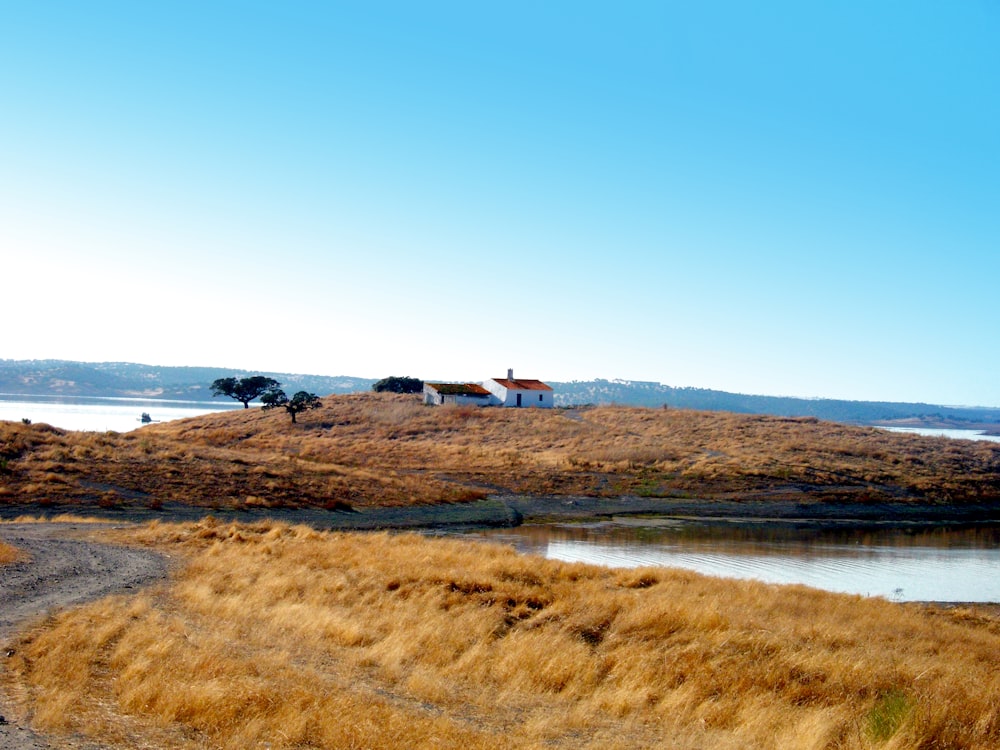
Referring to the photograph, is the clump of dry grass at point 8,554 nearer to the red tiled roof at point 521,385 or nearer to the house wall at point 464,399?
the house wall at point 464,399

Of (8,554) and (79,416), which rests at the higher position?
(8,554)

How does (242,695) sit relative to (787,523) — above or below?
above

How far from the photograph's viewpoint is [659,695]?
10.9 metres

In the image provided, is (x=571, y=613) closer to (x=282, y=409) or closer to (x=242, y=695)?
(x=242, y=695)

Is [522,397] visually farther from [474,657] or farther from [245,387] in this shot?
[474,657]

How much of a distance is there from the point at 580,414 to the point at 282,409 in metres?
34.7

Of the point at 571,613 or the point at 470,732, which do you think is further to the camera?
the point at 571,613

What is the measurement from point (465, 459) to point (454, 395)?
34.5 meters

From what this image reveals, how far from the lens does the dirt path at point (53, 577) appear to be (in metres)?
8.01

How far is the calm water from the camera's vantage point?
27484mm

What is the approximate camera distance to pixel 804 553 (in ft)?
111

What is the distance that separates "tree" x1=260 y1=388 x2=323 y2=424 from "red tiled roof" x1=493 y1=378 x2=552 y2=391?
22.6 meters

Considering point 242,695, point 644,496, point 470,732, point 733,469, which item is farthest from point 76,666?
point 733,469

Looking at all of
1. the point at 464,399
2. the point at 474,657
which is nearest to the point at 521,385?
the point at 464,399
